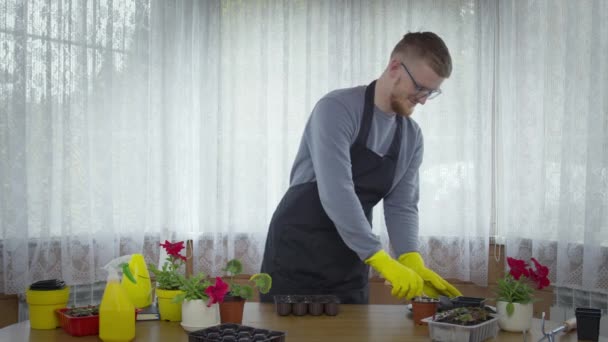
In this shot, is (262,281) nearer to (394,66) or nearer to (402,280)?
(402,280)

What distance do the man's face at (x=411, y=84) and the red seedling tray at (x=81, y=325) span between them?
1.30 m

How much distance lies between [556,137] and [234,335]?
240cm

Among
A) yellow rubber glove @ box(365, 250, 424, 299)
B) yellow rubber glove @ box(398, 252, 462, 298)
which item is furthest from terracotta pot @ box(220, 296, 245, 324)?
yellow rubber glove @ box(398, 252, 462, 298)

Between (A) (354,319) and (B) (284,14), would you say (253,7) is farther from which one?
(A) (354,319)

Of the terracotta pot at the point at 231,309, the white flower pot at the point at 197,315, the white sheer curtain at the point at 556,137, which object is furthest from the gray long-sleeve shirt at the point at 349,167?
the white sheer curtain at the point at 556,137

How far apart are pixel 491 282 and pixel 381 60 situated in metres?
1.46

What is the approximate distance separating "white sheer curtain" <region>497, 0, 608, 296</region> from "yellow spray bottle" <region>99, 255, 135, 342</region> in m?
2.33

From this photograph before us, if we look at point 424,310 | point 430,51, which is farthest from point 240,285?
point 430,51

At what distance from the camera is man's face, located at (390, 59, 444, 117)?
233 cm

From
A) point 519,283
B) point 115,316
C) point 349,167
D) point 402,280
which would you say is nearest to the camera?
point 115,316

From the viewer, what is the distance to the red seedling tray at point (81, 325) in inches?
71.2

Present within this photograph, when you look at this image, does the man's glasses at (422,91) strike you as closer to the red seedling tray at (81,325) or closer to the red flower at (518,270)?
the red flower at (518,270)

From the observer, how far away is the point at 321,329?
1899 mm

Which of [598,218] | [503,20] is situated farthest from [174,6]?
[598,218]
